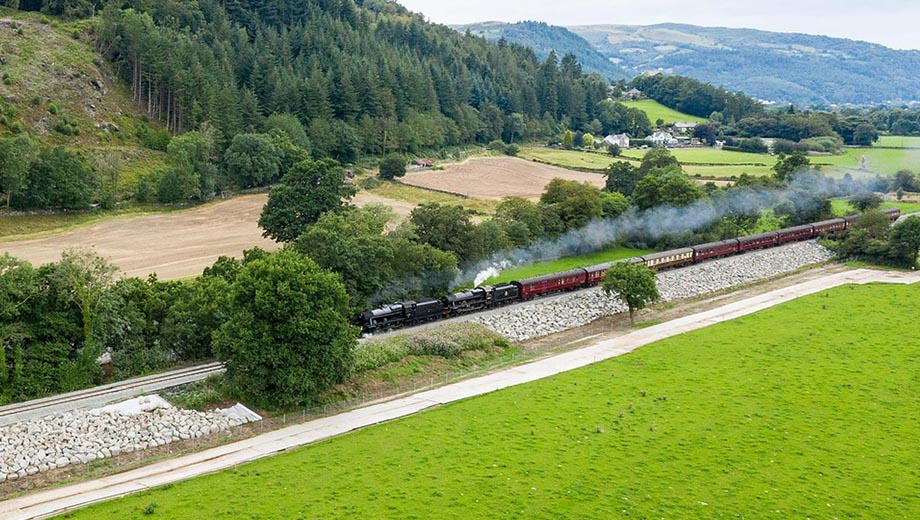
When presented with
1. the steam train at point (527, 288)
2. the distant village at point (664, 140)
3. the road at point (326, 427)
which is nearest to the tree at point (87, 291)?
the road at point (326, 427)

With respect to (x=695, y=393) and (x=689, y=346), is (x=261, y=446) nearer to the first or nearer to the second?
(x=695, y=393)

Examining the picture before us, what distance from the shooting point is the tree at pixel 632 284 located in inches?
2330

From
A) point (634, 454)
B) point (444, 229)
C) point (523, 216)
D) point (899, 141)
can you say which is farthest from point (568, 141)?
point (634, 454)

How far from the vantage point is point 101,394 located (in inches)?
1678

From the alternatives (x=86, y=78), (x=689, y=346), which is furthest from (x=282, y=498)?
(x=86, y=78)

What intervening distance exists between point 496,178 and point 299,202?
54.5 metres

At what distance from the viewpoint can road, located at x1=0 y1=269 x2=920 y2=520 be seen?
106 feet

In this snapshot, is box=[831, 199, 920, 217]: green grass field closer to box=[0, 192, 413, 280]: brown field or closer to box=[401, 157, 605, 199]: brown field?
box=[401, 157, 605, 199]: brown field

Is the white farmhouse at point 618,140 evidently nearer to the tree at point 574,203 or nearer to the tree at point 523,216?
the tree at point 574,203

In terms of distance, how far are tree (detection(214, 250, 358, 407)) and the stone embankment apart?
7.63 ft

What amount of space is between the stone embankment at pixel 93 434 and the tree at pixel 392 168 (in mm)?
75472

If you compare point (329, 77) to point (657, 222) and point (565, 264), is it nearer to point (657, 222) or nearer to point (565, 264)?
point (657, 222)

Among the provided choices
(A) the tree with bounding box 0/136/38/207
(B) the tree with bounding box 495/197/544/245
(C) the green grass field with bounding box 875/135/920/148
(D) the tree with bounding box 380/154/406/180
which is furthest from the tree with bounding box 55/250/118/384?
(C) the green grass field with bounding box 875/135/920/148

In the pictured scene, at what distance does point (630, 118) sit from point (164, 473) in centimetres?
16935
